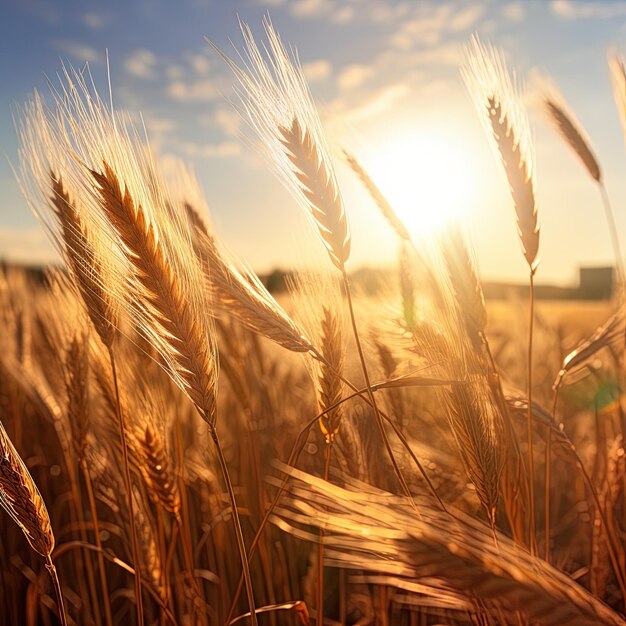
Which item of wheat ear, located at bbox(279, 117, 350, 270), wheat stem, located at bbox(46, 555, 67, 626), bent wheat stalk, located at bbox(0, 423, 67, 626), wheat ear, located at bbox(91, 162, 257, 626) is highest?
wheat ear, located at bbox(279, 117, 350, 270)

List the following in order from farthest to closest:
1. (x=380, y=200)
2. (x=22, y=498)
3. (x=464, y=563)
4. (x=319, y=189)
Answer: (x=380, y=200), (x=319, y=189), (x=22, y=498), (x=464, y=563)

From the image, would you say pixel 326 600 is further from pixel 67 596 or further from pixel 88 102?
pixel 88 102

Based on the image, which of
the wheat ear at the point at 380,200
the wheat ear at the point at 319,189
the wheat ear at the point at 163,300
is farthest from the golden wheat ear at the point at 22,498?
the wheat ear at the point at 380,200

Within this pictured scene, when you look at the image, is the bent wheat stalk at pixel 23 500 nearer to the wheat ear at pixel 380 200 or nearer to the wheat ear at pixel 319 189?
the wheat ear at pixel 319 189

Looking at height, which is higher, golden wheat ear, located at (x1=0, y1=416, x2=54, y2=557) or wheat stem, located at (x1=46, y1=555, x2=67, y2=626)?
golden wheat ear, located at (x1=0, y1=416, x2=54, y2=557)

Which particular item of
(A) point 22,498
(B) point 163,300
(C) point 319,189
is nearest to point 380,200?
(C) point 319,189

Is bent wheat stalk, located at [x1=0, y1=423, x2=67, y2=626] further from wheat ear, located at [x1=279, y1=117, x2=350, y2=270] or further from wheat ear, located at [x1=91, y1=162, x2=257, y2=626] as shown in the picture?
wheat ear, located at [x1=279, y1=117, x2=350, y2=270]

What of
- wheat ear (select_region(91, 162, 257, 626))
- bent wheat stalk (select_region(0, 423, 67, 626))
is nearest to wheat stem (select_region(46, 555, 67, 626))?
bent wheat stalk (select_region(0, 423, 67, 626))

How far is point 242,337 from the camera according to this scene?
2539 mm

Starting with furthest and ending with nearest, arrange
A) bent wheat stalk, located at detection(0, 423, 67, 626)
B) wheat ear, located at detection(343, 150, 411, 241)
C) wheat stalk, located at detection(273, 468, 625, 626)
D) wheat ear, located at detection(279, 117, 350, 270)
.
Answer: wheat ear, located at detection(343, 150, 411, 241), wheat ear, located at detection(279, 117, 350, 270), bent wheat stalk, located at detection(0, 423, 67, 626), wheat stalk, located at detection(273, 468, 625, 626)

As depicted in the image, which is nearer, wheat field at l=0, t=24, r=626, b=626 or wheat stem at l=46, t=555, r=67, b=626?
wheat field at l=0, t=24, r=626, b=626

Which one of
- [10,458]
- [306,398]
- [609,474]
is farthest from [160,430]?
[306,398]

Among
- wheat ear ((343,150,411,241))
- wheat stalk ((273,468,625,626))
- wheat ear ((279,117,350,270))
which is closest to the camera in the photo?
wheat stalk ((273,468,625,626))

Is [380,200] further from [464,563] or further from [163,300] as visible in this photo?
[464,563]
